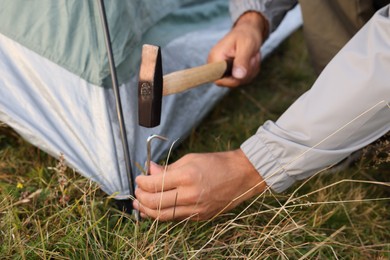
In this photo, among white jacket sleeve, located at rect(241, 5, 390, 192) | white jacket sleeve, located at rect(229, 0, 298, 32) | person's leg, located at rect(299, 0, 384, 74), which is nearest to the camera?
white jacket sleeve, located at rect(241, 5, 390, 192)

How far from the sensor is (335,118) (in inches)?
49.5

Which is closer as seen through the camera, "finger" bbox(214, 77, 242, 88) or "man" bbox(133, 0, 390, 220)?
"man" bbox(133, 0, 390, 220)

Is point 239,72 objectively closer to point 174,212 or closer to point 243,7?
point 243,7

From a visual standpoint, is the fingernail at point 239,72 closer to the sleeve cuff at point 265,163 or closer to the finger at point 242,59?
the finger at point 242,59

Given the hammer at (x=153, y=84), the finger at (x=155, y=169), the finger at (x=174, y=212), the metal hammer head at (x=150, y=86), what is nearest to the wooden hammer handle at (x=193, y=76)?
the hammer at (x=153, y=84)

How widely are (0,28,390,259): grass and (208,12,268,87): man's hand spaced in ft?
0.80

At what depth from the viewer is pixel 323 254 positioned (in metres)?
1.43

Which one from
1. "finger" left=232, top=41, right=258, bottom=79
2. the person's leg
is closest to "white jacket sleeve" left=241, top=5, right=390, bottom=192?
the person's leg

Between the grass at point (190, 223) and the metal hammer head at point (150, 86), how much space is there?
23 centimetres

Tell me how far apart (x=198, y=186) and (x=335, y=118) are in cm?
36

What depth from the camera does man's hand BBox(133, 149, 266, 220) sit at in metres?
1.28

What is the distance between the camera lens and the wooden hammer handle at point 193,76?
4.87ft

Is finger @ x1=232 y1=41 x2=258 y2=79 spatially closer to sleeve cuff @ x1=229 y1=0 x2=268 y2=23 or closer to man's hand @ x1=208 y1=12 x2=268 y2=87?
man's hand @ x1=208 y1=12 x2=268 y2=87

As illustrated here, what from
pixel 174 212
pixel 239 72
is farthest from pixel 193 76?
pixel 174 212
